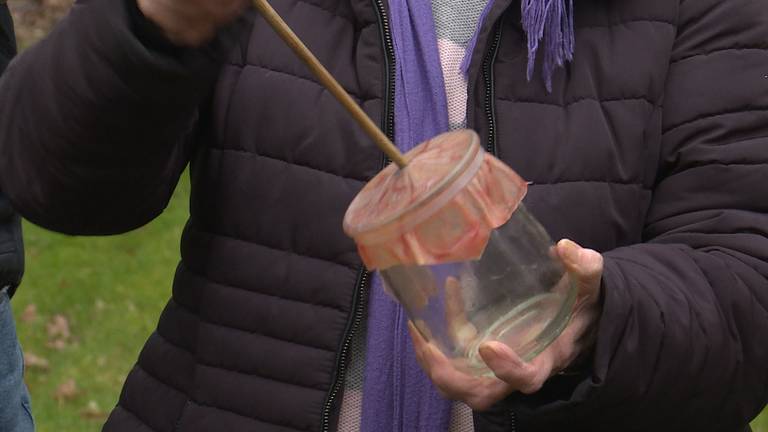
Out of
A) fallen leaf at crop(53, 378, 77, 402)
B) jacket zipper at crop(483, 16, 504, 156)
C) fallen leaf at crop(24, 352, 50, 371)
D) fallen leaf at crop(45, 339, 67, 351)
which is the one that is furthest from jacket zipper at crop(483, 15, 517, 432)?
fallen leaf at crop(45, 339, 67, 351)

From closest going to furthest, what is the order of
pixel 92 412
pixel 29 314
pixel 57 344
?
1. pixel 92 412
2. pixel 57 344
3. pixel 29 314

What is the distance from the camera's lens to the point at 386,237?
153 cm

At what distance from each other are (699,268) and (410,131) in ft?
1.43

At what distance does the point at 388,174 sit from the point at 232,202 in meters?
0.39

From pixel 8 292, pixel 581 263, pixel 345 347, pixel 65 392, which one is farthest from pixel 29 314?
pixel 581 263

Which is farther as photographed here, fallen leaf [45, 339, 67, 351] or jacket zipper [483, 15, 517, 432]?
fallen leaf [45, 339, 67, 351]

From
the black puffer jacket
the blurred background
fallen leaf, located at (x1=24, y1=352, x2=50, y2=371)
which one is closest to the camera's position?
the black puffer jacket

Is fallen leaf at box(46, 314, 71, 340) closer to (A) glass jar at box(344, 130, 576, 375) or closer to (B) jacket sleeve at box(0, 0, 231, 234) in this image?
(B) jacket sleeve at box(0, 0, 231, 234)

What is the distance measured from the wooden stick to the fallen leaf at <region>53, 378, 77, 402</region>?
11.6 ft

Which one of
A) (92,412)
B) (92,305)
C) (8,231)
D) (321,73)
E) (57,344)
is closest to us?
(321,73)

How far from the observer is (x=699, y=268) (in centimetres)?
187

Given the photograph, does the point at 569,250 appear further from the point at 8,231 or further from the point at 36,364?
the point at 36,364

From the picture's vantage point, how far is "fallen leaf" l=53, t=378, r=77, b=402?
15.9ft

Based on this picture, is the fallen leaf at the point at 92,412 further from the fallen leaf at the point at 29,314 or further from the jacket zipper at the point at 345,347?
the jacket zipper at the point at 345,347
